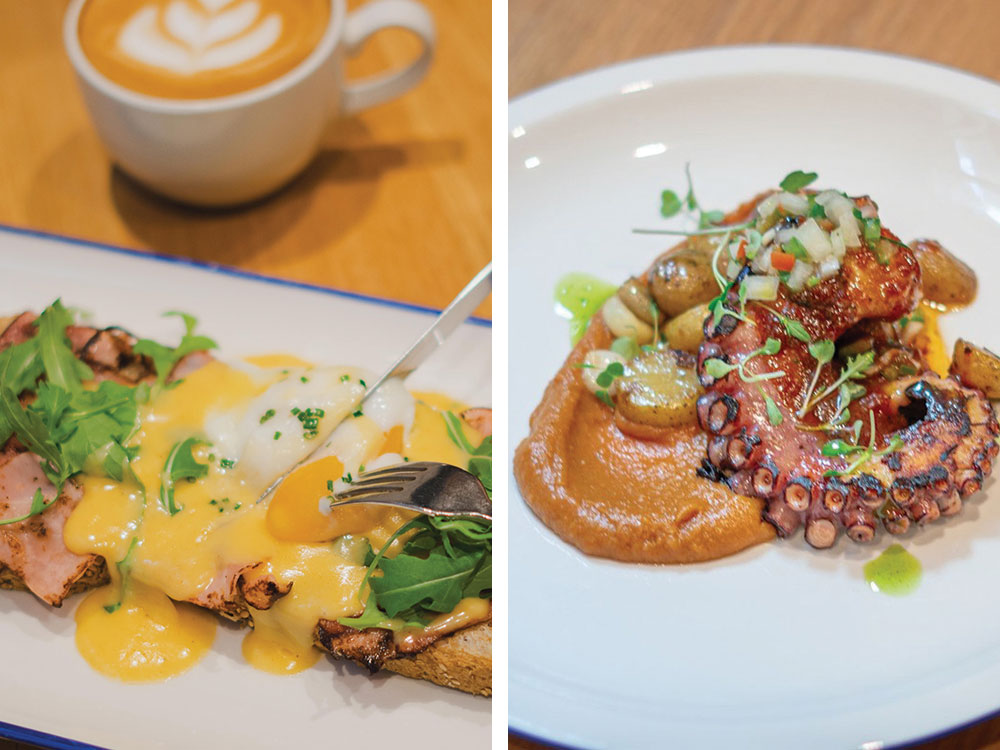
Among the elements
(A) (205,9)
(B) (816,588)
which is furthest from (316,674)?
(A) (205,9)

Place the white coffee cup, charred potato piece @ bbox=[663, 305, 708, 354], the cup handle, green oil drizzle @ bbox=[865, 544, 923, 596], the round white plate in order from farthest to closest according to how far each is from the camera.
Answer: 1. the cup handle
2. the white coffee cup
3. charred potato piece @ bbox=[663, 305, 708, 354]
4. green oil drizzle @ bbox=[865, 544, 923, 596]
5. the round white plate

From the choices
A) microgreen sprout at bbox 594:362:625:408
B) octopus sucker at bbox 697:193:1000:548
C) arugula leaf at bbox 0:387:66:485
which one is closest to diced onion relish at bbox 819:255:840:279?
octopus sucker at bbox 697:193:1000:548

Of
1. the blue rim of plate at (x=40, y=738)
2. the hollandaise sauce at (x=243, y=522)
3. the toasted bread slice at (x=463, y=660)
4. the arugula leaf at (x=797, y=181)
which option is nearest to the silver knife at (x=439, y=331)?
the hollandaise sauce at (x=243, y=522)

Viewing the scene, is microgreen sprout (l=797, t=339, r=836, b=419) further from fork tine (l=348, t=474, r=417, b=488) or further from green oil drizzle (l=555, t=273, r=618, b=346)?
fork tine (l=348, t=474, r=417, b=488)

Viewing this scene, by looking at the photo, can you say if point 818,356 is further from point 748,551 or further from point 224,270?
point 224,270

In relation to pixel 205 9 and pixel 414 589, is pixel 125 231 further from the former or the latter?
pixel 414 589

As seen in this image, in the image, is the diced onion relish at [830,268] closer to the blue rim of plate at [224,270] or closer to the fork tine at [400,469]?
the blue rim of plate at [224,270]
